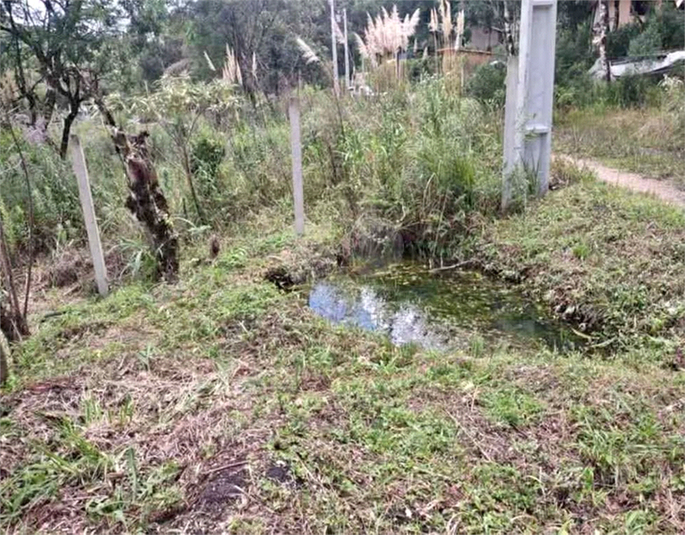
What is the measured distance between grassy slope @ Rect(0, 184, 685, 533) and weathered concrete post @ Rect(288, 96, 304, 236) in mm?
1370

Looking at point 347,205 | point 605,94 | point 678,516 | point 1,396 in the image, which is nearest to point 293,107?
point 347,205

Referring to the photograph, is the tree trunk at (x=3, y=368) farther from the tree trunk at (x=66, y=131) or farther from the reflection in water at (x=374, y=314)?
the tree trunk at (x=66, y=131)

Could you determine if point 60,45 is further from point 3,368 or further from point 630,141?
point 630,141

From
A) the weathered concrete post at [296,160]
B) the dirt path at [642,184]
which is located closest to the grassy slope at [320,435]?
the weathered concrete post at [296,160]

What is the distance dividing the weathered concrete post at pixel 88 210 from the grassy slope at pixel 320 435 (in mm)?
642

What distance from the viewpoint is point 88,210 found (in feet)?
10.5

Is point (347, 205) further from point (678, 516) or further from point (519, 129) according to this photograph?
point (678, 516)

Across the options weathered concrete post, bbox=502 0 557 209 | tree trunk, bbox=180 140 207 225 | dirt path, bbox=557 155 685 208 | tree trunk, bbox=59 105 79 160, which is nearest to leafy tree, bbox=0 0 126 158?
tree trunk, bbox=59 105 79 160

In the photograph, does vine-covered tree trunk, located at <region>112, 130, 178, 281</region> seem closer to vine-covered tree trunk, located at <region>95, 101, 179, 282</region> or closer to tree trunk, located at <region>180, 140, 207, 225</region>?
vine-covered tree trunk, located at <region>95, 101, 179, 282</region>

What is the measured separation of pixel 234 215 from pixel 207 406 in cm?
272

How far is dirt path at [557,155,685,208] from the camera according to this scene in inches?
171

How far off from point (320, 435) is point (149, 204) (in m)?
→ 1.98

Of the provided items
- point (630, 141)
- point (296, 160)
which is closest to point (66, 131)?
point (296, 160)

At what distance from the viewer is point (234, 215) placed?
4.52m
